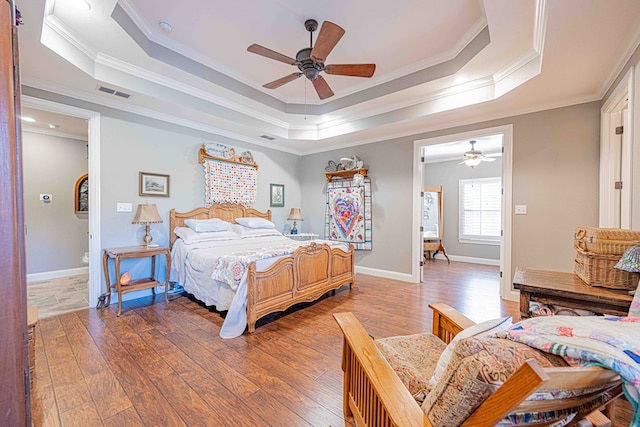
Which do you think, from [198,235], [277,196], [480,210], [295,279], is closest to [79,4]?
[198,235]

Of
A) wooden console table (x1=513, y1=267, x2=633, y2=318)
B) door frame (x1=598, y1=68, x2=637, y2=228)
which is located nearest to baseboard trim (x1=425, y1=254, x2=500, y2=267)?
door frame (x1=598, y1=68, x2=637, y2=228)

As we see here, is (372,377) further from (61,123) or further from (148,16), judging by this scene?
(61,123)

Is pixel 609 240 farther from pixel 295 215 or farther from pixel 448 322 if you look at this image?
pixel 295 215

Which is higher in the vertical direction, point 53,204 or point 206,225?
point 53,204

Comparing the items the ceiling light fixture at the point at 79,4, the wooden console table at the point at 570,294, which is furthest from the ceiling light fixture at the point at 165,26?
the wooden console table at the point at 570,294

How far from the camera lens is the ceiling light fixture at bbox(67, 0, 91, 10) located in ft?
6.81

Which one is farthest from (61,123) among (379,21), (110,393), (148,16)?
(379,21)

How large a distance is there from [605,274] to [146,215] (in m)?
4.28

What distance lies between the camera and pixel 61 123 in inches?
162

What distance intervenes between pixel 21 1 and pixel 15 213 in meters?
2.24

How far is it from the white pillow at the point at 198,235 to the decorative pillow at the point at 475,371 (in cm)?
359

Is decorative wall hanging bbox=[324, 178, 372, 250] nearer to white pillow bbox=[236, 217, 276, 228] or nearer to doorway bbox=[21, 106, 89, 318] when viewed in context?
white pillow bbox=[236, 217, 276, 228]

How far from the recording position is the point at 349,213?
16.9 feet

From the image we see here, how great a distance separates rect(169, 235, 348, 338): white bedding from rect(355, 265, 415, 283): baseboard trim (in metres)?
1.22
